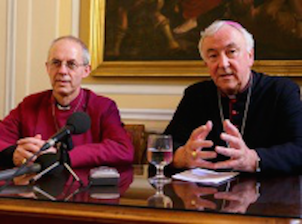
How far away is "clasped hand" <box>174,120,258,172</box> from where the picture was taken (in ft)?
5.15

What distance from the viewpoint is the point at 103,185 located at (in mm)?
1357

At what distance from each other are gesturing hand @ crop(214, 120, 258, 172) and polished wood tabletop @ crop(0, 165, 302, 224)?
0.55ft

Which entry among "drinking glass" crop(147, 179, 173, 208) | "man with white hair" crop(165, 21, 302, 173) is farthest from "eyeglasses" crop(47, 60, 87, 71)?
"drinking glass" crop(147, 179, 173, 208)

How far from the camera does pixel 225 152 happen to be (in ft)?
5.10

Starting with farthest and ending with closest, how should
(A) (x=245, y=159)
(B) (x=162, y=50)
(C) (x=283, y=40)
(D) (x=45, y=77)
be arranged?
(D) (x=45, y=77) → (B) (x=162, y=50) → (C) (x=283, y=40) → (A) (x=245, y=159)

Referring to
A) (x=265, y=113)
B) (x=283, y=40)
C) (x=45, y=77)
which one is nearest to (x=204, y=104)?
(x=265, y=113)

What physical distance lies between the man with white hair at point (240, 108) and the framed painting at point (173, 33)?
0.53 m

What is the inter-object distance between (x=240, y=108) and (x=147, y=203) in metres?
1.13

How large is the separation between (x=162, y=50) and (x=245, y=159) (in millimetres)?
1418

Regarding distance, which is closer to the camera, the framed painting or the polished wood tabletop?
the polished wood tabletop

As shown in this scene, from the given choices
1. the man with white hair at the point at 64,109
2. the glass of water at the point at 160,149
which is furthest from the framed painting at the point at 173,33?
the glass of water at the point at 160,149

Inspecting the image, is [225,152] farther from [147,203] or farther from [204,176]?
[147,203]

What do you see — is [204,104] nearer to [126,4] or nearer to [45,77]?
[126,4]

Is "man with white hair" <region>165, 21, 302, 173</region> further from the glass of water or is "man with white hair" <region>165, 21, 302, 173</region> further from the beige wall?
the beige wall
